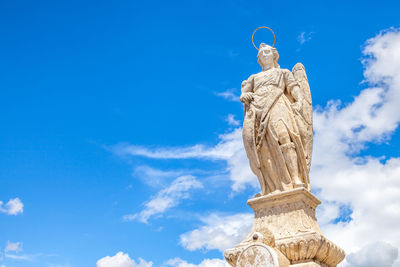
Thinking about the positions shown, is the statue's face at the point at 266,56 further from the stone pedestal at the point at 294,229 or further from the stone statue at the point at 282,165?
the stone pedestal at the point at 294,229

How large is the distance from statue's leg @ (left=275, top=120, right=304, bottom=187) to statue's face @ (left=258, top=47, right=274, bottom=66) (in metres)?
1.77

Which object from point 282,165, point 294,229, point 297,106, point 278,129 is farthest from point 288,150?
point 294,229

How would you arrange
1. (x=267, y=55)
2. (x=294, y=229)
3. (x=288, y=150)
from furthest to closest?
(x=267, y=55), (x=288, y=150), (x=294, y=229)

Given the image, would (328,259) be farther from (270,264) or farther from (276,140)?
(276,140)

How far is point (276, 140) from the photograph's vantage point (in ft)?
28.8

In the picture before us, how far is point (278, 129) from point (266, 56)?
6.68 ft

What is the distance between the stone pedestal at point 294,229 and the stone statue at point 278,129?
0.94 ft

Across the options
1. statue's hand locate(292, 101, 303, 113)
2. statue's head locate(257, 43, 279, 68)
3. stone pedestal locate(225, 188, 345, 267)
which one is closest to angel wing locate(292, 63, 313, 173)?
statue's hand locate(292, 101, 303, 113)

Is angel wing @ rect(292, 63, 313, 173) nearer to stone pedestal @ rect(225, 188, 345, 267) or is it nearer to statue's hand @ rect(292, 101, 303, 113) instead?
statue's hand @ rect(292, 101, 303, 113)

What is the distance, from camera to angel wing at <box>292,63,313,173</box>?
9.16 metres

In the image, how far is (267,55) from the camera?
32.6ft

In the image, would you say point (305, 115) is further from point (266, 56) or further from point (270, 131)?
point (266, 56)

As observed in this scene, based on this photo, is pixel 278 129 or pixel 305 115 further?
pixel 305 115

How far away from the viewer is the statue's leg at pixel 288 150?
28.3 ft
